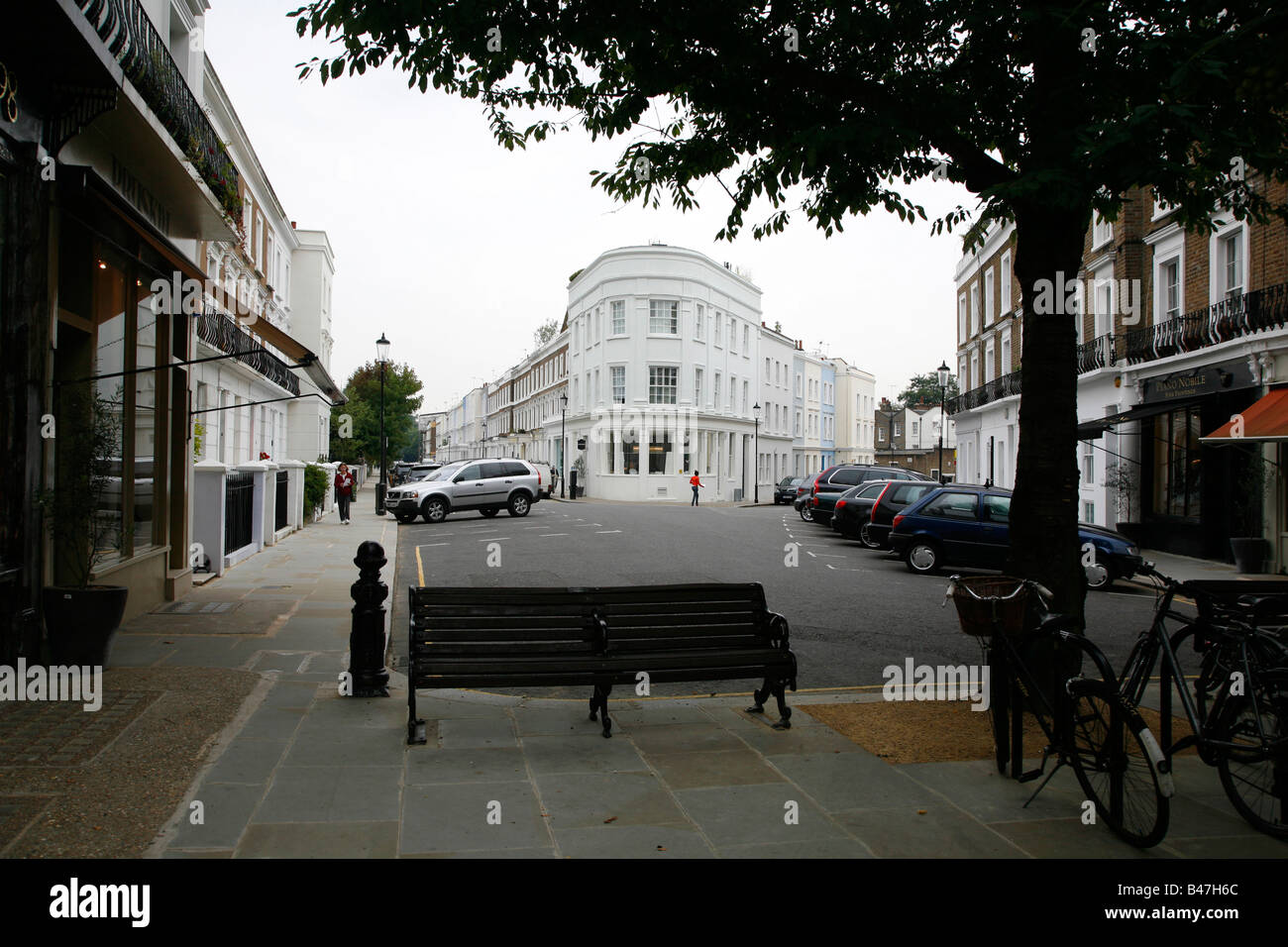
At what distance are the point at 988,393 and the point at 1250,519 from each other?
19.5m

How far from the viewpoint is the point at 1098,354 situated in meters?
25.5

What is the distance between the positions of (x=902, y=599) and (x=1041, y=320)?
7359 mm

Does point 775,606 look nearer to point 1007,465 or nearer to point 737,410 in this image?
point 1007,465

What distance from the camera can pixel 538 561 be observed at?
17.0 metres

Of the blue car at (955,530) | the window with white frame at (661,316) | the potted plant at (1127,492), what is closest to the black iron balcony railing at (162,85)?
the blue car at (955,530)

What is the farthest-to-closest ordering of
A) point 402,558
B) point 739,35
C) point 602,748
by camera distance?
point 402,558, point 739,35, point 602,748

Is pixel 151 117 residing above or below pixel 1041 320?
above

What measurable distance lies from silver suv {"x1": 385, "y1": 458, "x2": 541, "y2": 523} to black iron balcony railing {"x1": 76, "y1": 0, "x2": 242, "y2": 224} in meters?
15.7

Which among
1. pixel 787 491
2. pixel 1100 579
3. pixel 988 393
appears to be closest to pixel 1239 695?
pixel 1100 579

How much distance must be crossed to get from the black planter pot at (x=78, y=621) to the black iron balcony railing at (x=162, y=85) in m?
4.33

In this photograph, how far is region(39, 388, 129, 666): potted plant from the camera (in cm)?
701

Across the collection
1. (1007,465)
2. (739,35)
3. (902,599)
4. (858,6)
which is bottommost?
(902,599)
